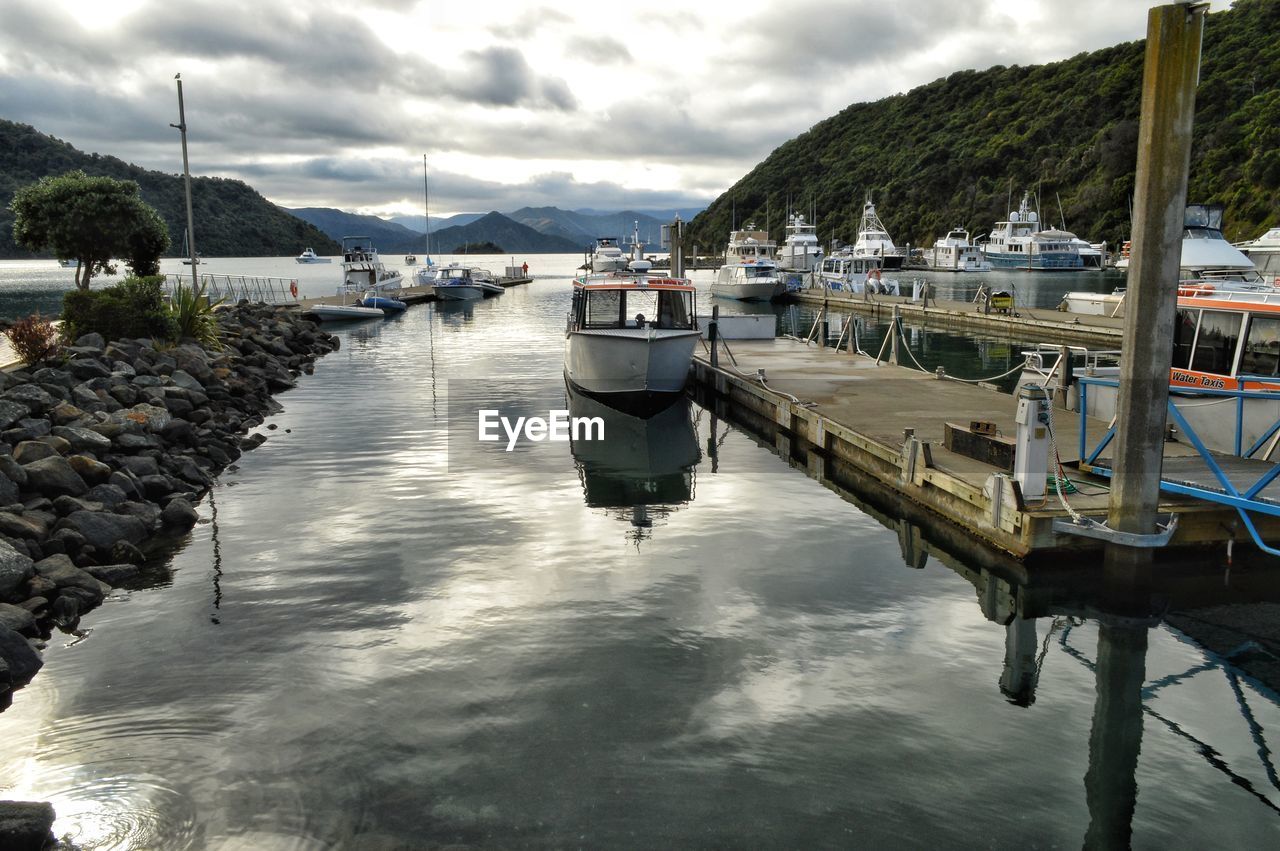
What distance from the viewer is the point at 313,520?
13.6 metres

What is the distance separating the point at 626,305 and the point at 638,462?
519 centimetres

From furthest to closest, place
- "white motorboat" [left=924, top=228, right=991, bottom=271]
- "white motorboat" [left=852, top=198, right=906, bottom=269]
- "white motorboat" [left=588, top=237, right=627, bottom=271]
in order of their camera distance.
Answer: "white motorboat" [left=924, top=228, right=991, bottom=271] → "white motorboat" [left=852, top=198, right=906, bottom=269] → "white motorboat" [left=588, top=237, right=627, bottom=271]

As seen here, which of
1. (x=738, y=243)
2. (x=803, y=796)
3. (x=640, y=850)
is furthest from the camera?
(x=738, y=243)

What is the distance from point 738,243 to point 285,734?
70.4 m

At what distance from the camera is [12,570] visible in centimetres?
956

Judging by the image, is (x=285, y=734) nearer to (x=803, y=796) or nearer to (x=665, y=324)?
(x=803, y=796)

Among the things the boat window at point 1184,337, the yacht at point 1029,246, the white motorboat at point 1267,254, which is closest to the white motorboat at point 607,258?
the yacht at point 1029,246

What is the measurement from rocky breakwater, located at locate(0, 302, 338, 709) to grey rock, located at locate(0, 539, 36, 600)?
0.5 inches

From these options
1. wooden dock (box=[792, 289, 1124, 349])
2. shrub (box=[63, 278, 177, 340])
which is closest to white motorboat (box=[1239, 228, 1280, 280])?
wooden dock (box=[792, 289, 1124, 349])

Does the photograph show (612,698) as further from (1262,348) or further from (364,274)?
(364,274)

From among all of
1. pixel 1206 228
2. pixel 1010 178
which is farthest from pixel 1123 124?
pixel 1206 228

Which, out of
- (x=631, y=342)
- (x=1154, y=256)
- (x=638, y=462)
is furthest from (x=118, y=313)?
(x=1154, y=256)

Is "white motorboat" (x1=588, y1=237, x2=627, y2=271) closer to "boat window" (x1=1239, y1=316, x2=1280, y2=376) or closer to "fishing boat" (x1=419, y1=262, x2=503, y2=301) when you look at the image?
"fishing boat" (x1=419, y1=262, x2=503, y2=301)

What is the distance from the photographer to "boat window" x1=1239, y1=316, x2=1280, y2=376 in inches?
460
